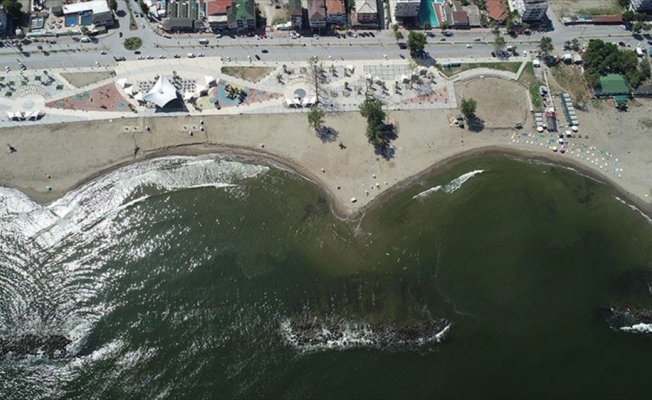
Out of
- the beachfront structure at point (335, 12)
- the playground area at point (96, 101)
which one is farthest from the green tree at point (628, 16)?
the playground area at point (96, 101)

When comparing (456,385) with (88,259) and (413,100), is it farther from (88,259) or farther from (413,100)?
(88,259)

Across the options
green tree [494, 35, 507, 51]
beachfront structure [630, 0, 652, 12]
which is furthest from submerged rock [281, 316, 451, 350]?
beachfront structure [630, 0, 652, 12]

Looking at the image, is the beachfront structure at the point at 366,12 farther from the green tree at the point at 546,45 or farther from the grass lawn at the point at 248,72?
the green tree at the point at 546,45

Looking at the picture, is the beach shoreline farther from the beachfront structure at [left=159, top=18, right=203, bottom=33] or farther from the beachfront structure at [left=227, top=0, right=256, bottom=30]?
the beachfront structure at [left=227, top=0, right=256, bottom=30]

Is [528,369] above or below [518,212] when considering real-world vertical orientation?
below

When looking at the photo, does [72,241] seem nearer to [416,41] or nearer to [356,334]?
[356,334]

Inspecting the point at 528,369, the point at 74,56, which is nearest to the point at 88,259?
the point at 74,56
